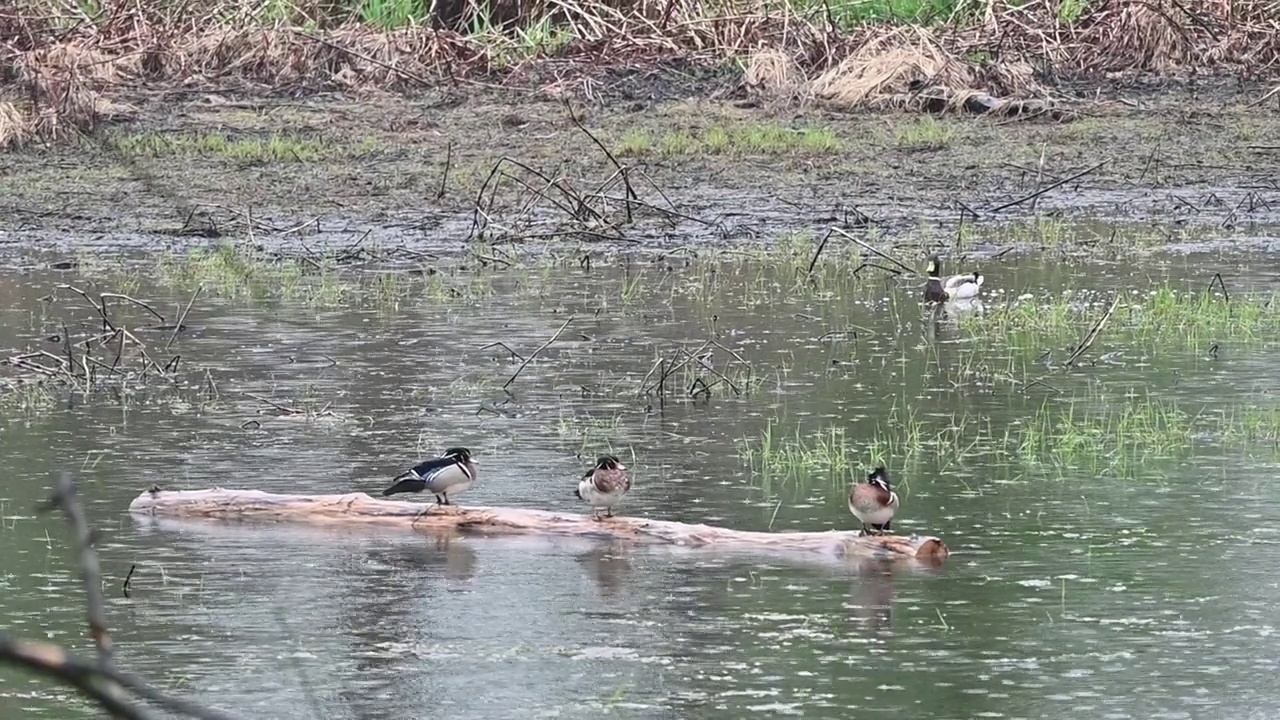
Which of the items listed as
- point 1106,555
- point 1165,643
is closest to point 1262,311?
point 1106,555

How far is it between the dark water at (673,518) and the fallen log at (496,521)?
63mm

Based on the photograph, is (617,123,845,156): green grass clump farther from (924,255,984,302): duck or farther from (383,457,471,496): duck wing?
(383,457,471,496): duck wing

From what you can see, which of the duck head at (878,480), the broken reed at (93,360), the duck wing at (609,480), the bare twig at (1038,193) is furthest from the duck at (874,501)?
the bare twig at (1038,193)

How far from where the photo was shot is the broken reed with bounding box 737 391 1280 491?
9.12 metres

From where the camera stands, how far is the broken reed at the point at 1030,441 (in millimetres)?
9125

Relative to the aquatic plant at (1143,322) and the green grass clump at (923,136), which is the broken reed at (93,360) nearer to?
the aquatic plant at (1143,322)

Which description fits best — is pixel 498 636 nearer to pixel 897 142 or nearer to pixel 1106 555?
pixel 1106 555

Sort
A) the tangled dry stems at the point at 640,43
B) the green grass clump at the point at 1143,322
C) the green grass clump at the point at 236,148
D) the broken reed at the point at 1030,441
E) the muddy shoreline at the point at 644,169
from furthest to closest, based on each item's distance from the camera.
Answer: the tangled dry stems at the point at 640,43 < the green grass clump at the point at 236,148 < the muddy shoreline at the point at 644,169 < the green grass clump at the point at 1143,322 < the broken reed at the point at 1030,441

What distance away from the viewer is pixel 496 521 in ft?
Result: 26.1

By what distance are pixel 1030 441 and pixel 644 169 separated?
30.7 ft

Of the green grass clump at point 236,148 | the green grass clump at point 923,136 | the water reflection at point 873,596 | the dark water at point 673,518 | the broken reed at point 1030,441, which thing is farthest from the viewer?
the green grass clump at point 923,136

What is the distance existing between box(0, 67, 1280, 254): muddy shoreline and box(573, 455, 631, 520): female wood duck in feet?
28.3

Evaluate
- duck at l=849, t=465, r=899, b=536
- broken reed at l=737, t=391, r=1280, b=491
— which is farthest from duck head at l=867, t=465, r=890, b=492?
broken reed at l=737, t=391, r=1280, b=491

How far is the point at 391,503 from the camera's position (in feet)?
27.1
